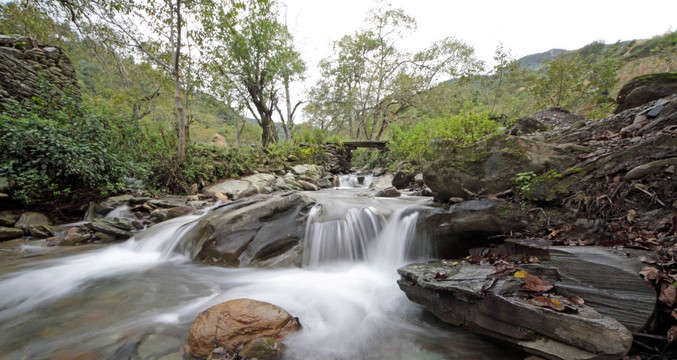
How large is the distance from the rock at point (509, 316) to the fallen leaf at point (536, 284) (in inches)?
2.1

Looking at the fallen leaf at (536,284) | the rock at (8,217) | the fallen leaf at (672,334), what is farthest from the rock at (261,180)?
the fallen leaf at (672,334)

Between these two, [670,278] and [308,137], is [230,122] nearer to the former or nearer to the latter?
[308,137]

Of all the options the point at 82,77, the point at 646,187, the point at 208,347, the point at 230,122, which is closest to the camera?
the point at 208,347

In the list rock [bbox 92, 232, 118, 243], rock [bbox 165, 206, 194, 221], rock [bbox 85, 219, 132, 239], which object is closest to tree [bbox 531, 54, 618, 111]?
rock [bbox 165, 206, 194, 221]

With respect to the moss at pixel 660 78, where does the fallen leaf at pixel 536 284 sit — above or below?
below

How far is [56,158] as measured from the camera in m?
5.23

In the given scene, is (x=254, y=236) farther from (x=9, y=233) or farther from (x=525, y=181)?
(x=9, y=233)

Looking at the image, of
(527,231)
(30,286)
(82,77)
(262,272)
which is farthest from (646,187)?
(82,77)

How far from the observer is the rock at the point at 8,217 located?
510 centimetres

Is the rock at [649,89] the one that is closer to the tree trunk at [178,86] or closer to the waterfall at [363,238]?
the waterfall at [363,238]

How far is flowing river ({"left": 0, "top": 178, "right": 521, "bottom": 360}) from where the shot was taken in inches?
85.4

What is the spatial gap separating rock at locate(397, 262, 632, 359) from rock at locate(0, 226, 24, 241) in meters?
7.65

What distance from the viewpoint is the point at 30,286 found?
3.38 m

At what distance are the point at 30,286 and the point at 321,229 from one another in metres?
4.18
